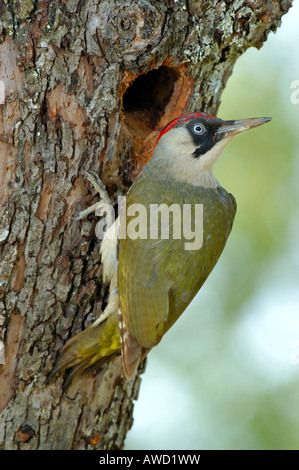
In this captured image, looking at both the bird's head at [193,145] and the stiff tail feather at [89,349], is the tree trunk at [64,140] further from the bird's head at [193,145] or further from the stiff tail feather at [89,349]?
the bird's head at [193,145]

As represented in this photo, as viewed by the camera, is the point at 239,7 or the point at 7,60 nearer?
the point at 7,60

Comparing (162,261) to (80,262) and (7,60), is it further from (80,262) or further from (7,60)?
(7,60)

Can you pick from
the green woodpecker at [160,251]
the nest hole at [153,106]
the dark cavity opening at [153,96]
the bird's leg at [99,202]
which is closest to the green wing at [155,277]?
the green woodpecker at [160,251]

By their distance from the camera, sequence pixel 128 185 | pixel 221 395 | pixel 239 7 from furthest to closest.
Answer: pixel 221 395, pixel 128 185, pixel 239 7

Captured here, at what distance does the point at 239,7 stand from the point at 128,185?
105 centimetres

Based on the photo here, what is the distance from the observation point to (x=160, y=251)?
274 cm

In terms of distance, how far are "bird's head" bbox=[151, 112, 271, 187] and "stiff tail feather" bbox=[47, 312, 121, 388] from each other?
2.75ft

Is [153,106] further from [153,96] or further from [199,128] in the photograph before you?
[199,128]

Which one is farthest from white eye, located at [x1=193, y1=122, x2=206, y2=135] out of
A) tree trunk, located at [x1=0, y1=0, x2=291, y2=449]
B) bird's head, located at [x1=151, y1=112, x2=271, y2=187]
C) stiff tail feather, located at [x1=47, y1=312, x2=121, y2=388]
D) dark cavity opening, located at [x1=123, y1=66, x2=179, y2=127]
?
stiff tail feather, located at [x1=47, y1=312, x2=121, y2=388]

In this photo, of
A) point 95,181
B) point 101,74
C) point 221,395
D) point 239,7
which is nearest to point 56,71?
point 101,74

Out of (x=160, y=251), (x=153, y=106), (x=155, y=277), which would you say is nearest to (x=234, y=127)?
(x=153, y=106)

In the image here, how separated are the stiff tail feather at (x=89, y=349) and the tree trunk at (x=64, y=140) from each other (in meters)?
0.06

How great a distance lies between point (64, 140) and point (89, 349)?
104 centimetres

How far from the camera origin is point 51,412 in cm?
285
